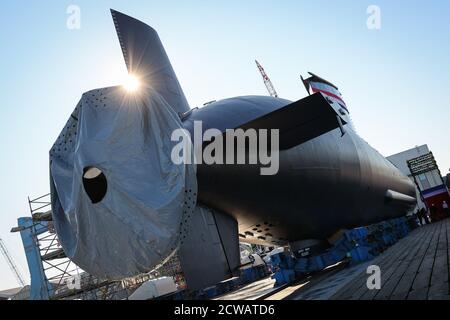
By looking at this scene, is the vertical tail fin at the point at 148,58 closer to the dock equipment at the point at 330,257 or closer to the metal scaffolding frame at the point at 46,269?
the dock equipment at the point at 330,257

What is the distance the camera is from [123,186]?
175 inches

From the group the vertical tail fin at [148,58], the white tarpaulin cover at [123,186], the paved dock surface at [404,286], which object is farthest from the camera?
the vertical tail fin at [148,58]

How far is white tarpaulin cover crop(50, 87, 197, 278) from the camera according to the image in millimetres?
4379

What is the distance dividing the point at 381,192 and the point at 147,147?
37.4 feet

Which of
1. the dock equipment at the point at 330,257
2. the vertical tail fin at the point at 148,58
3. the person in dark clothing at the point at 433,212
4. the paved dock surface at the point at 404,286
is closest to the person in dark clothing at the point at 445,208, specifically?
the person in dark clothing at the point at 433,212

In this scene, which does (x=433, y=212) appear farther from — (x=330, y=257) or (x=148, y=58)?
(x=148, y=58)

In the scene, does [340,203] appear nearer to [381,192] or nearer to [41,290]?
[381,192]

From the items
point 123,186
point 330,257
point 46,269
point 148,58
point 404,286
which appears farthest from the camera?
point 46,269

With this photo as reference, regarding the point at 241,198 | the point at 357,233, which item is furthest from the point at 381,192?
the point at 241,198

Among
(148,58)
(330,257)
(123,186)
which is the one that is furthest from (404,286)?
(148,58)

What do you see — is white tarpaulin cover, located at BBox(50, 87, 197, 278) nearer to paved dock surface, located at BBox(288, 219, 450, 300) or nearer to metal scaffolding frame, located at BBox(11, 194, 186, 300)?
paved dock surface, located at BBox(288, 219, 450, 300)

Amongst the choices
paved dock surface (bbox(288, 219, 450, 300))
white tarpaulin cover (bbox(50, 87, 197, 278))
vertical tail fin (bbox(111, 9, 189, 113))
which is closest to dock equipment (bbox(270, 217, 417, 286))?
paved dock surface (bbox(288, 219, 450, 300))

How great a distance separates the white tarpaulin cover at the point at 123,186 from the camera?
4379mm

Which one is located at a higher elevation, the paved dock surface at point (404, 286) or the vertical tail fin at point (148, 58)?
the vertical tail fin at point (148, 58)
